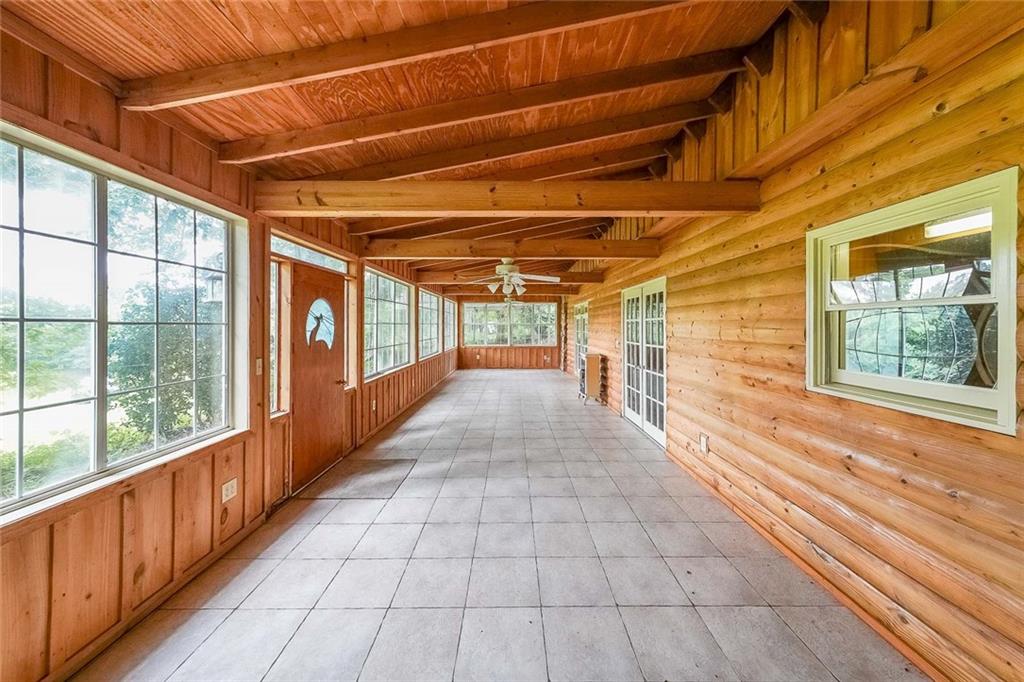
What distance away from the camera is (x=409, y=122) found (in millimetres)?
2262

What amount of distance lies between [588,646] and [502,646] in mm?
400

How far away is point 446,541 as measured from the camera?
8.19ft

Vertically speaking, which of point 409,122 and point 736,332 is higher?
point 409,122

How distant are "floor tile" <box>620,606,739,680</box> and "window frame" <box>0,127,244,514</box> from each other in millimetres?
2638

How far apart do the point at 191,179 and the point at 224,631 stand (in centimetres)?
248

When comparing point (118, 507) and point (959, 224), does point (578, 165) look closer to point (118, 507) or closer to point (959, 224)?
point (959, 224)

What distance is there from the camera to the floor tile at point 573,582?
6.44 ft

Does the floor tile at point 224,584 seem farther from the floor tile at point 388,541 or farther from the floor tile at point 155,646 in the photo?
the floor tile at point 388,541

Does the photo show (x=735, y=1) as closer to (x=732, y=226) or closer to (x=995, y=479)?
(x=732, y=226)

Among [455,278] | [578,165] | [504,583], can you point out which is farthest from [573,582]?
[455,278]

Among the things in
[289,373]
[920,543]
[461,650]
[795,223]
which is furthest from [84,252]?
[920,543]

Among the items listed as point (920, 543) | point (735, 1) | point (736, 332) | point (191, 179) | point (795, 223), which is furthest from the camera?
point (736, 332)

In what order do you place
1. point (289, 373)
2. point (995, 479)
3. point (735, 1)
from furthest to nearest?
1. point (289, 373)
2. point (735, 1)
3. point (995, 479)

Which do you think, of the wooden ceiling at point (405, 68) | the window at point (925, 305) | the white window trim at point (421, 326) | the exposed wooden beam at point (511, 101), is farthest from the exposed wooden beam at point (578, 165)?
the white window trim at point (421, 326)
